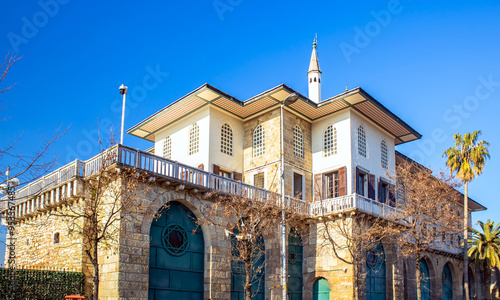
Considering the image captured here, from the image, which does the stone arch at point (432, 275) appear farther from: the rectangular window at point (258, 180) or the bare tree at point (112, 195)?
the bare tree at point (112, 195)

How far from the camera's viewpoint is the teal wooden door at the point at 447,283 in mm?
36938

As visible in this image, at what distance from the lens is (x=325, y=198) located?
2797 cm

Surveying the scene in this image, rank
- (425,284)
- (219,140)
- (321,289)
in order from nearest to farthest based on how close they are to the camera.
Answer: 1. (321,289)
2. (219,140)
3. (425,284)

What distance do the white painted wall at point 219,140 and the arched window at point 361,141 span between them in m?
6.68

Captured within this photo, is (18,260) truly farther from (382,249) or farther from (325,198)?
(382,249)

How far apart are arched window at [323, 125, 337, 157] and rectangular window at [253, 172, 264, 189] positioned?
3.98 meters

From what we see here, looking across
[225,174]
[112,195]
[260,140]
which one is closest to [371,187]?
[260,140]

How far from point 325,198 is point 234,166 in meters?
5.36

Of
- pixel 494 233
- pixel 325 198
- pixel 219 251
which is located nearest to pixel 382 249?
pixel 325 198

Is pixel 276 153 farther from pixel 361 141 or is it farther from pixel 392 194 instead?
pixel 392 194

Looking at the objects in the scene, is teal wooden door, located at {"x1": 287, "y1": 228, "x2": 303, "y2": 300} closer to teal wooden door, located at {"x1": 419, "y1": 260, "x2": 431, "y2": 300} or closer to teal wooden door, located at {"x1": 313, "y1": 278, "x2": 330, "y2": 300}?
teal wooden door, located at {"x1": 313, "y1": 278, "x2": 330, "y2": 300}

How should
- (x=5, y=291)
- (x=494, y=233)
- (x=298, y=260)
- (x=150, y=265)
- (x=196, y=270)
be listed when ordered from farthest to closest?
1. (x=494, y=233)
2. (x=298, y=260)
3. (x=196, y=270)
4. (x=150, y=265)
5. (x=5, y=291)

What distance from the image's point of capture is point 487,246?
134 feet

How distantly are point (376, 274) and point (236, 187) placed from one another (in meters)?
9.68
